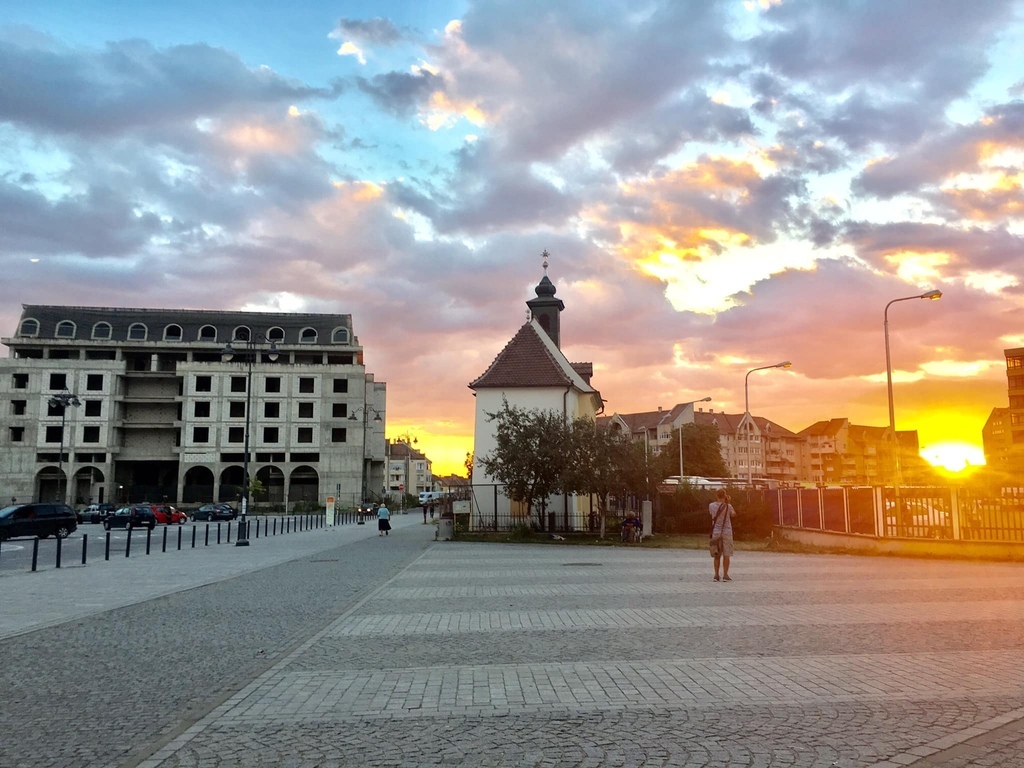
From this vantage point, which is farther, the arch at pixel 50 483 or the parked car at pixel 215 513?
the arch at pixel 50 483

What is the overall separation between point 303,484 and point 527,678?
82.2 m

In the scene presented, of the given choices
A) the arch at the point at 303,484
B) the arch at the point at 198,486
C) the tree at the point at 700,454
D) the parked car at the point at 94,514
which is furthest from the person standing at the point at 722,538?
the arch at the point at 198,486

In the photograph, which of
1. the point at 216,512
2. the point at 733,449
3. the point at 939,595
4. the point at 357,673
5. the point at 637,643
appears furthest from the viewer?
the point at 733,449

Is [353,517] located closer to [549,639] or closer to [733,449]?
[549,639]

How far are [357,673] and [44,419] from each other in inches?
3458

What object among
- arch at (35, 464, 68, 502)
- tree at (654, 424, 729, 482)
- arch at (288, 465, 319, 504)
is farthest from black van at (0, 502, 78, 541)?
tree at (654, 424, 729, 482)

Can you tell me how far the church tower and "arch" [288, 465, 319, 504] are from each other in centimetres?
4030

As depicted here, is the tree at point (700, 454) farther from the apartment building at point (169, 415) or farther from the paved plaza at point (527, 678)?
the paved plaza at point (527, 678)

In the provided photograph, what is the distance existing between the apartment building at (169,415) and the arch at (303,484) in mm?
104

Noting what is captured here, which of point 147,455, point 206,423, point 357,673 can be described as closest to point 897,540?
point 357,673

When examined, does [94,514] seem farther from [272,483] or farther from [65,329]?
[65,329]

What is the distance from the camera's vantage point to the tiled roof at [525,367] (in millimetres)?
Result: 43938

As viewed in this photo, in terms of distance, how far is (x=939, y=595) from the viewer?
13648 millimetres

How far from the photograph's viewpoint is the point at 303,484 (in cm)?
8638
